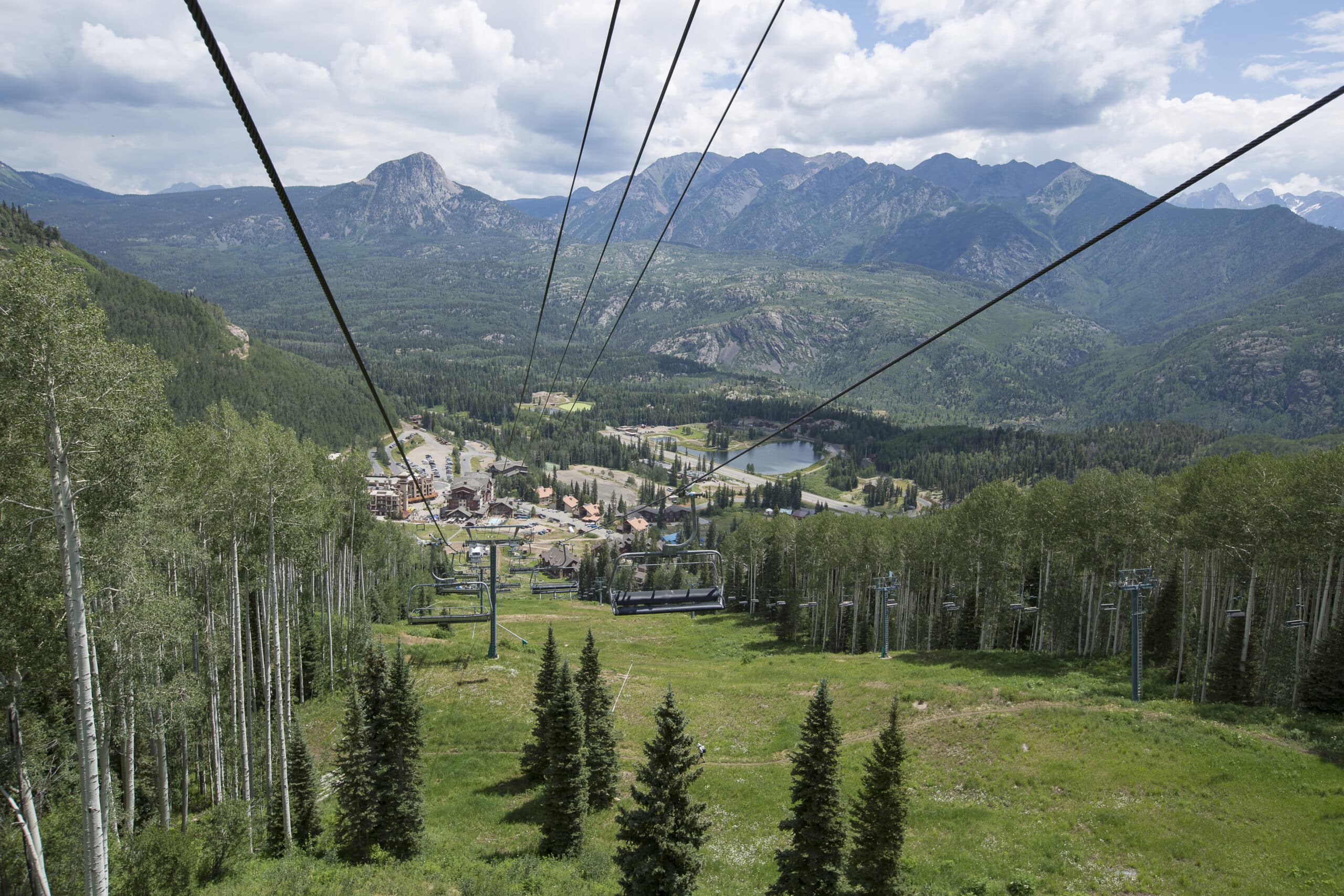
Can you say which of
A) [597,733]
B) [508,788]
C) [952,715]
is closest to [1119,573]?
[952,715]

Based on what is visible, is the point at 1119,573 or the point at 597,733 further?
the point at 1119,573

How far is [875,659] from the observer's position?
2089 inches

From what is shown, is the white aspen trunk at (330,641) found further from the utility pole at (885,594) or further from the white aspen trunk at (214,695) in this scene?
the utility pole at (885,594)

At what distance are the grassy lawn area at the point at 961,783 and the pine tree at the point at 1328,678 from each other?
359 centimetres

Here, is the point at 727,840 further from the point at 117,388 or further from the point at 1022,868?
the point at 117,388

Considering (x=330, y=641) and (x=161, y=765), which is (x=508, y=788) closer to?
(x=161, y=765)

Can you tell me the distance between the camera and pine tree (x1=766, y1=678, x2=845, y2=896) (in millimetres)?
19953

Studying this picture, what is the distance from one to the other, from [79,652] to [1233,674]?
166ft

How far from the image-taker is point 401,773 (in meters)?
24.4

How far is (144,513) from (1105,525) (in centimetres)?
5311

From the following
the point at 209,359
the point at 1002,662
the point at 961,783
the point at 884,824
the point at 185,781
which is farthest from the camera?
the point at 209,359

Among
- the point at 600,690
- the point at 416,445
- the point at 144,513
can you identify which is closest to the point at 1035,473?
the point at 416,445

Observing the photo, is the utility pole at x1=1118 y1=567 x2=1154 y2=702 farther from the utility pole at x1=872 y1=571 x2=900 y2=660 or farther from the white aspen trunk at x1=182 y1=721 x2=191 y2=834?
the white aspen trunk at x1=182 y1=721 x2=191 y2=834

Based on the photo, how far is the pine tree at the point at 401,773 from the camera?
24203 mm
